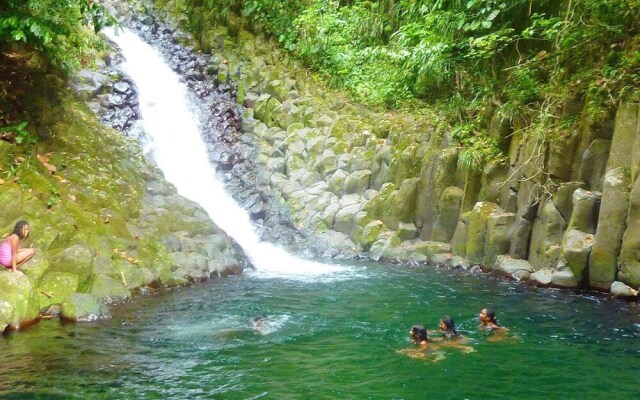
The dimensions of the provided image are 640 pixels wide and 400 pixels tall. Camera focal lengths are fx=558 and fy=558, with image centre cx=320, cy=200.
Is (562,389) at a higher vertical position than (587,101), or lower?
lower

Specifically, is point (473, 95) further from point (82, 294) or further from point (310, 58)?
point (82, 294)

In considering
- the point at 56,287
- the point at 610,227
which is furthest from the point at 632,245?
the point at 56,287

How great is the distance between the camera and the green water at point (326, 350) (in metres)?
6.18

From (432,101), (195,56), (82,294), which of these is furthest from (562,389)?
(195,56)

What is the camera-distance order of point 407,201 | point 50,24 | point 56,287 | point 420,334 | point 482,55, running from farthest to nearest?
point 407,201
point 482,55
point 50,24
point 56,287
point 420,334

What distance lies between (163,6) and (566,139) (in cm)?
1897

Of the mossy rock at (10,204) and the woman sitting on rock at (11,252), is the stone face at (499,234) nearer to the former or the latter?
the woman sitting on rock at (11,252)

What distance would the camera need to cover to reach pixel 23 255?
891cm

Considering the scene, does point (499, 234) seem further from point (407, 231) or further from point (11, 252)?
point (11, 252)

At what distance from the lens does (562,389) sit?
6125 mm

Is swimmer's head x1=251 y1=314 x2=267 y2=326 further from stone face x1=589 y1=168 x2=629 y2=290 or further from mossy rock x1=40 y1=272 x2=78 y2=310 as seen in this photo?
stone face x1=589 y1=168 x2=629 y2=290

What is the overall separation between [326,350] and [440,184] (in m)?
7.36

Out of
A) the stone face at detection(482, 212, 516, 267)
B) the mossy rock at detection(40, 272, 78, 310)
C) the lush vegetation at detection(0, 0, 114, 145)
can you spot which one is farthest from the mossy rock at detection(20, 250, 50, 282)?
the stone face at detection(482, 212, 516, 267)

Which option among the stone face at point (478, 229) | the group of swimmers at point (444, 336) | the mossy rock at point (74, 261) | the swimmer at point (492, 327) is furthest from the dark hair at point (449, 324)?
the mossy rock at point (74, 261)
